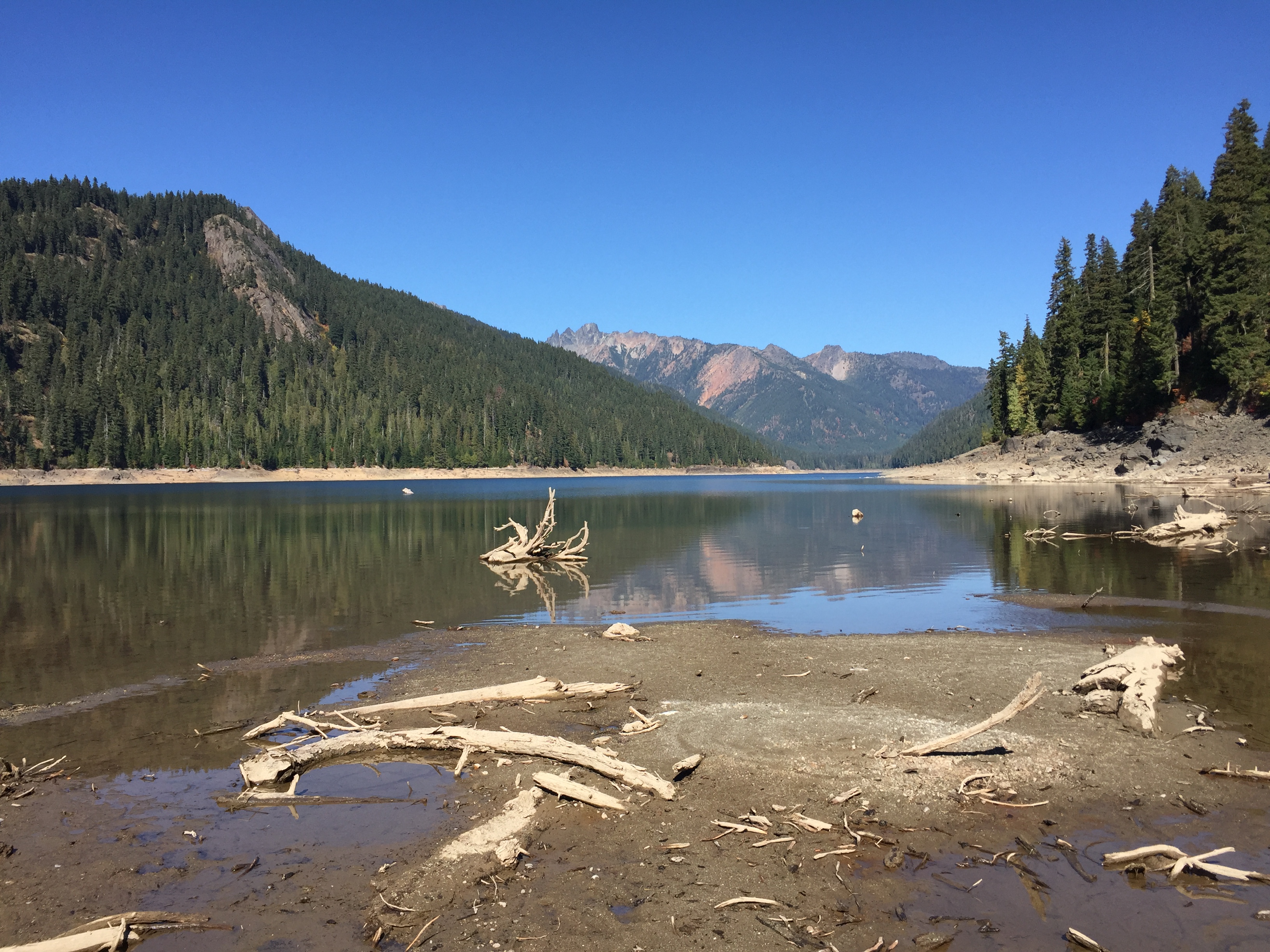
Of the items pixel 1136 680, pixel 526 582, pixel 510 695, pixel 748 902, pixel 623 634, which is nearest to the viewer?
pixel 748 902

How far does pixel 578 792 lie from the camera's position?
9133 millimetres

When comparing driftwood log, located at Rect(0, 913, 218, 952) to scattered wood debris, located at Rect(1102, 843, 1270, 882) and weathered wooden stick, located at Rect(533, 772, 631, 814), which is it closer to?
weathered wooden stick, located at Rect(533, 772, 631, 814)

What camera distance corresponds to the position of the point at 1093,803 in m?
9.03

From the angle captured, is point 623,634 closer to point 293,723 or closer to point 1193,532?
point 293,723

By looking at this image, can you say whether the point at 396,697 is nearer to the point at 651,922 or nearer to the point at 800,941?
the point at 651,922

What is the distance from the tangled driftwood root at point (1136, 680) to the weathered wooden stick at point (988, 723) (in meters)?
2.59

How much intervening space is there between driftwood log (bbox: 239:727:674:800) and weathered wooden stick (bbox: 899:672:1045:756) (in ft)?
11.4

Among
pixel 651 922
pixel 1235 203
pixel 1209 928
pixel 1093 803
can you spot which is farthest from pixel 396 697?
pixel 1235 203

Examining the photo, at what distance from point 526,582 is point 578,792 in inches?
879

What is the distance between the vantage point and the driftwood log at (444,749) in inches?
381

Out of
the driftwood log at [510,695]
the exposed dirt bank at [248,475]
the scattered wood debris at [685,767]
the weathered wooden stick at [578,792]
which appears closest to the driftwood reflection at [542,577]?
the driftwood log at [510,695]

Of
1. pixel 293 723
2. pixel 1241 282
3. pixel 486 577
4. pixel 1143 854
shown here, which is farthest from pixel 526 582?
pixel 1241 282

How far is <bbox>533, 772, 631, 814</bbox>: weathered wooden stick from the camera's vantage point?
9.02 m

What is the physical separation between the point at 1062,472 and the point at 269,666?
94246mm
